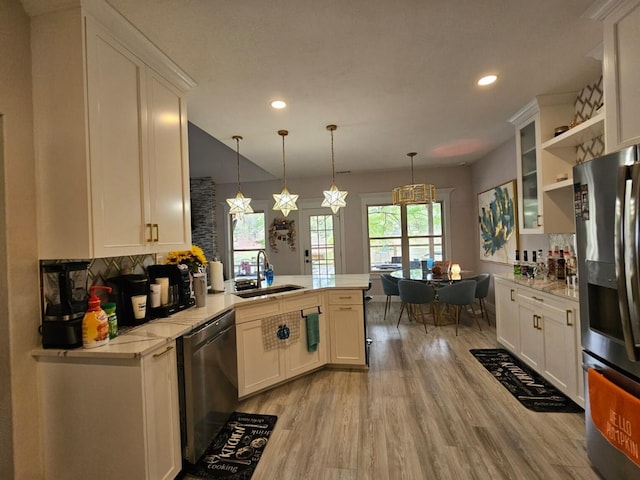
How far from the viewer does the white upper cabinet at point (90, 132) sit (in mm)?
1517

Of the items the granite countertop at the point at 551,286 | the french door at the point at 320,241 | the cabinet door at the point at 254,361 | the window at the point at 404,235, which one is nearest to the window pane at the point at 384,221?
the window at the point at 404,235

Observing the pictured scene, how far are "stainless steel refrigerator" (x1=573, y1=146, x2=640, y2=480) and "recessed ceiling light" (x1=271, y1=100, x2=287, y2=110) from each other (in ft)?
7.58

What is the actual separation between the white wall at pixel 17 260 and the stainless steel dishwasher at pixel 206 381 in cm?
70

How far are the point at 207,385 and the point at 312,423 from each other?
83cm

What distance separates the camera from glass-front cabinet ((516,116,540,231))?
313 centimetres

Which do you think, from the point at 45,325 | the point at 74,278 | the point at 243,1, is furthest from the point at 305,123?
the point at 45,325

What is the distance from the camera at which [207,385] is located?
1.94 meters

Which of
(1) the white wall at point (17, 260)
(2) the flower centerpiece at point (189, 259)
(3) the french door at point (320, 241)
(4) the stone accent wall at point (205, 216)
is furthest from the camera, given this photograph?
(4) the stone accent wall at point (205, 216)

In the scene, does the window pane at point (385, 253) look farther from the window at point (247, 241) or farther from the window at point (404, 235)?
the window at point (247, 241)

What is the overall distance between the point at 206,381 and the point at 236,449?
1.63 ft

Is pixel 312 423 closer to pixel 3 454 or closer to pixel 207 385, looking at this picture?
pixel 207 385

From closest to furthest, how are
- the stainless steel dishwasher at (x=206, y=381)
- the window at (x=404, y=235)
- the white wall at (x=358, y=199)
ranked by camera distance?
the stainless steel dishwasher at (x=206, y=381) → the white wall at (x=358, y=199) → the window at (x=404, y=235)

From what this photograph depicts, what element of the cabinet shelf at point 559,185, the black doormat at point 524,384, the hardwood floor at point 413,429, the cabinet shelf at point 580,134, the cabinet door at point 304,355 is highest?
the cabinet shelf at point 580,134

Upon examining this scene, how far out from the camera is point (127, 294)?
1873 mm
